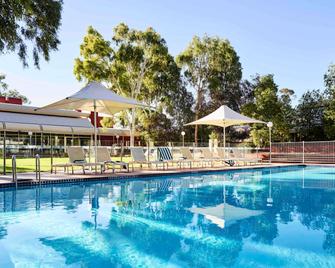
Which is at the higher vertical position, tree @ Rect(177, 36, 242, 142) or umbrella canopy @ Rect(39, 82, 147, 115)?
tree @ Rect(177, 36, 242, 142)

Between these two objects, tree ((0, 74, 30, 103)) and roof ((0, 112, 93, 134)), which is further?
tree ((0, 74, 30, 103))

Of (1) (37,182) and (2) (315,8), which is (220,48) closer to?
(2) (315,8)

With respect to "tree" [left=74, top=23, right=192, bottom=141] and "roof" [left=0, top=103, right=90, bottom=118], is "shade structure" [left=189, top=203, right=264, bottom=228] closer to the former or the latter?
"tree" [left=74, top=23, right=192, bottom=141]

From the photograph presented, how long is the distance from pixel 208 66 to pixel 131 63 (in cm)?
859

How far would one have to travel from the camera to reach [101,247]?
4852 millimetres

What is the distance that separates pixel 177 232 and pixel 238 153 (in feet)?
49.9

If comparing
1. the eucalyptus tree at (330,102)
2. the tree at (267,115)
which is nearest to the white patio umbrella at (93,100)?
the tree at (267,115)

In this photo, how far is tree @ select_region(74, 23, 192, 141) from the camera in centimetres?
2760

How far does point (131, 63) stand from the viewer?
28.5 m

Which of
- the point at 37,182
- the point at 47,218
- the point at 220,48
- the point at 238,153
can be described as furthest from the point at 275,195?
the point at 220,48

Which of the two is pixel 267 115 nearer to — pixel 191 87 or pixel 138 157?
pixel 191 87

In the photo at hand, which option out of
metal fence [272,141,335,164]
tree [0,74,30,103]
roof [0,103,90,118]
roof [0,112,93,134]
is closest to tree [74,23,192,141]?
roof [0,112,93,134]

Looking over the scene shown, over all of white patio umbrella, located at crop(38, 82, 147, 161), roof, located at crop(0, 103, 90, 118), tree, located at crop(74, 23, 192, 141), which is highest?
tree, located at crop(74, 23, 192, 141)

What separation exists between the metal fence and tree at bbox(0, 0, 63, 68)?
17.5 metres
